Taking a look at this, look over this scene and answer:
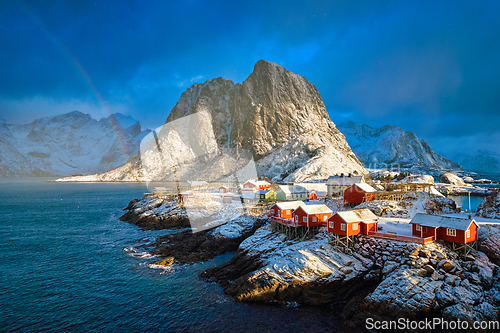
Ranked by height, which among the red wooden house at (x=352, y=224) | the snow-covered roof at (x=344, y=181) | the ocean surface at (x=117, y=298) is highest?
the snow-covered roof at (x=344, y=181)

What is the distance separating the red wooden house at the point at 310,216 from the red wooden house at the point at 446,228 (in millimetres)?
11067

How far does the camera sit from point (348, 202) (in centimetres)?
4594

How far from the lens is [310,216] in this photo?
115 feet

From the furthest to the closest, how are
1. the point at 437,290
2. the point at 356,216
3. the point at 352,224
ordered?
the point at 356,216 → the point at 352,224 → the point at 437,290

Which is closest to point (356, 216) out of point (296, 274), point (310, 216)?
point (310, 216)

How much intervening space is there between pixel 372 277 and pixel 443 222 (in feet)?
32.5

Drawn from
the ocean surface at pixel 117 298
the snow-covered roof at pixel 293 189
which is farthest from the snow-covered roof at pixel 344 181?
the ocean surface at pixel 117 298

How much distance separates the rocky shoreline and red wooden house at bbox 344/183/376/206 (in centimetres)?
1454

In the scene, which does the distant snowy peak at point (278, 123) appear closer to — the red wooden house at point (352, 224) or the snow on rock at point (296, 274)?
the red wooden house at point (352, 224)

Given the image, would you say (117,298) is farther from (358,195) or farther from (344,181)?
(344,181)

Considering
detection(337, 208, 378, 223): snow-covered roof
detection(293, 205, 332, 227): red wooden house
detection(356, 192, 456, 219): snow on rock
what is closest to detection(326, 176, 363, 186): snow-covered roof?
detection(356, 192, 456, 219): snow on rock

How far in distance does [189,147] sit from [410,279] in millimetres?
177935

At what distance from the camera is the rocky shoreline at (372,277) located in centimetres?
2038

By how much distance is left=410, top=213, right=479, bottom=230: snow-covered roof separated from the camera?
2564 cm
